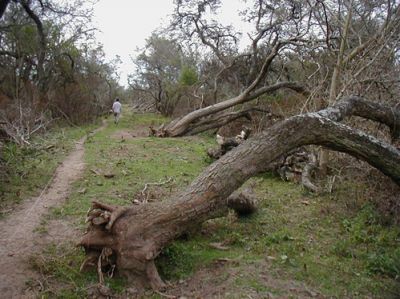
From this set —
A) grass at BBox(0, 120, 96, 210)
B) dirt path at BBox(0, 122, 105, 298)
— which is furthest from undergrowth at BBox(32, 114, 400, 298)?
grass at BBox(0, 120, 96, 210)

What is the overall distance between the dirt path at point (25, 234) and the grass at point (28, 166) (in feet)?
0.79

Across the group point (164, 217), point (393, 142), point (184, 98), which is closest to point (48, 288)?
point (164, 217)

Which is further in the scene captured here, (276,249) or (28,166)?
(28,166)

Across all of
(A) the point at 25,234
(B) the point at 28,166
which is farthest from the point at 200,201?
(B) the point at 28,166

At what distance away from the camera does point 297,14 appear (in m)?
13.1

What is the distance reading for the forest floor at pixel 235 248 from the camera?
3.75 m

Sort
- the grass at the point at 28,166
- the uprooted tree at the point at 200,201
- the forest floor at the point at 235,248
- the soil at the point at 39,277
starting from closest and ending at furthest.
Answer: the soil at the point at 39,277 → the forest floor at the point at 235,248 → the uprooted tree at the point at 200,201 → the grass at the point at 28,166

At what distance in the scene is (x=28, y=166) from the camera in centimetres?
839

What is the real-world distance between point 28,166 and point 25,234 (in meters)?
3.74

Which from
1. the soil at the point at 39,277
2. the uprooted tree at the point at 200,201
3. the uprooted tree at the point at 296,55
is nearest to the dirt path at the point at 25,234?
the soil at the point at 39,277

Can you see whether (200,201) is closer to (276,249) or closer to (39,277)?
(276,249)

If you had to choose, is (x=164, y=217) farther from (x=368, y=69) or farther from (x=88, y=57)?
(x=88, y=57)

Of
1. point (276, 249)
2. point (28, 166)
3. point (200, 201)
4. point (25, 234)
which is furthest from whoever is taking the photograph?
point (28, 166)

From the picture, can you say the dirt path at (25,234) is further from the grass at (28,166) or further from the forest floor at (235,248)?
the grass at (28,166)
